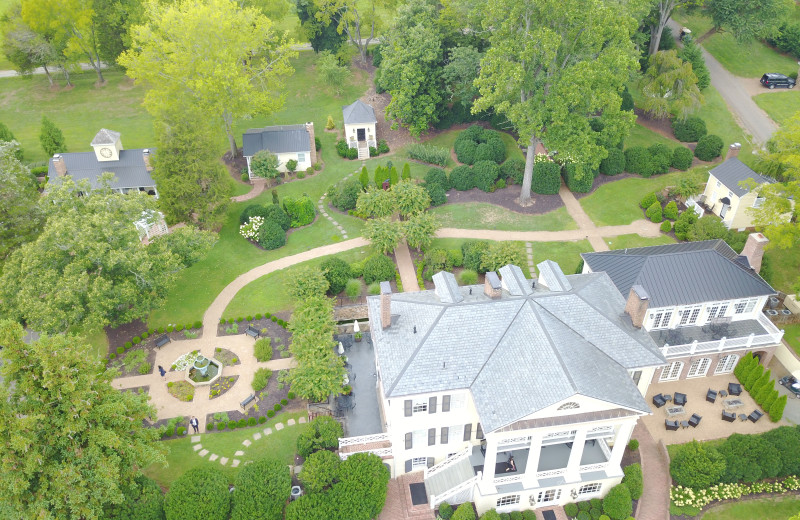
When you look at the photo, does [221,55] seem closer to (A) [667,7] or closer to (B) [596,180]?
(B) [596,180]

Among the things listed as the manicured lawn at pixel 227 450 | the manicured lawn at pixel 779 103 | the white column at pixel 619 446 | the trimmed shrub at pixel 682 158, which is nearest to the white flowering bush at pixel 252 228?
the manicured lawn at pixel 227 450

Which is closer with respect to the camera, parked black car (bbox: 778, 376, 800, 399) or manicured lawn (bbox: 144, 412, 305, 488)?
manicured lawn (bbox: 144, 412, 305, 488)

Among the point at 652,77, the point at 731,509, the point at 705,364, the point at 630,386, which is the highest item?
the point at 652,77

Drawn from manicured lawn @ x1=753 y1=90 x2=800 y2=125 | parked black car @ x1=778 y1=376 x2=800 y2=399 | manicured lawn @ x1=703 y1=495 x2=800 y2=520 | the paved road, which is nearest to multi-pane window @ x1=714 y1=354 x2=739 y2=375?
parked black car @ x1=778 y1=376 x2=800 y2=399

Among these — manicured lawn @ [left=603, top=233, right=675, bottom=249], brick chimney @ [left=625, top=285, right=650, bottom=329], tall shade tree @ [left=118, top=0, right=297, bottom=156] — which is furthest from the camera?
tall shade tree @ [left=118, top=0, right=297, bottom=156]

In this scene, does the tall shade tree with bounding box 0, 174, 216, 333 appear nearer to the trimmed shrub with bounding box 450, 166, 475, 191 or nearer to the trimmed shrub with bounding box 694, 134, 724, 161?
the trimmed shrub with bounding box 450, 166, 475, 191

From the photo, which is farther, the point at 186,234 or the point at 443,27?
the point at 443,27

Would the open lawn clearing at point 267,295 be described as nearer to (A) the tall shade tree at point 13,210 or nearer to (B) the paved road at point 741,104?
(A) the tall shade tree at point 13,210

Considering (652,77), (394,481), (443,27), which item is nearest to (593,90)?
(652,77)
